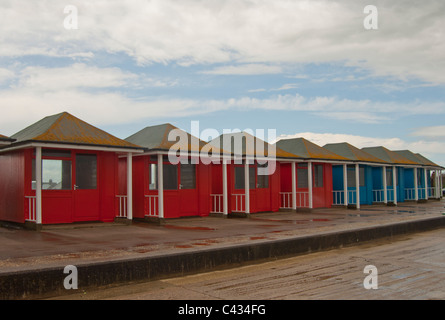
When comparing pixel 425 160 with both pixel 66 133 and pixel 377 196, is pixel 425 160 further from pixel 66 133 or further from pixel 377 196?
pixel 66 133

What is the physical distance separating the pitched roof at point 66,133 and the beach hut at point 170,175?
167 cm

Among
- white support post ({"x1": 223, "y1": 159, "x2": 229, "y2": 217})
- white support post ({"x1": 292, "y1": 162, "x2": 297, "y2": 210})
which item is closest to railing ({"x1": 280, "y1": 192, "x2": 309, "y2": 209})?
white support post ({"x1": 292, "y1": 162, "x2": 297, "y2": 210})

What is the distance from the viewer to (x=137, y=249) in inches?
372

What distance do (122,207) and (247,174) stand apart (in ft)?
17.8

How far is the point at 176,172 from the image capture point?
17.2 m

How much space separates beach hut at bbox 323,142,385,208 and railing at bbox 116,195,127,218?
12.8 metres

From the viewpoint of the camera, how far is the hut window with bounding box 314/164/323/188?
78.4ft

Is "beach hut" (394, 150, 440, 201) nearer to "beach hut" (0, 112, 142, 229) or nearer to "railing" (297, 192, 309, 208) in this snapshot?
"railing" (297, 192, 309, 208)

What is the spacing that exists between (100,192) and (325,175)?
1351 cm

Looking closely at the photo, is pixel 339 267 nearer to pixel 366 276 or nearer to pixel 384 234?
pixel 366 276

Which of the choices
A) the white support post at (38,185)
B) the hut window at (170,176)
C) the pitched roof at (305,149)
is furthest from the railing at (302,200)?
the white support post at (38,185)

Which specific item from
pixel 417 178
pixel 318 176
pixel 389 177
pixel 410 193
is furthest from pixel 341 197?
pixel 417 178

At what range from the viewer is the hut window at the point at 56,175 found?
13836mm
